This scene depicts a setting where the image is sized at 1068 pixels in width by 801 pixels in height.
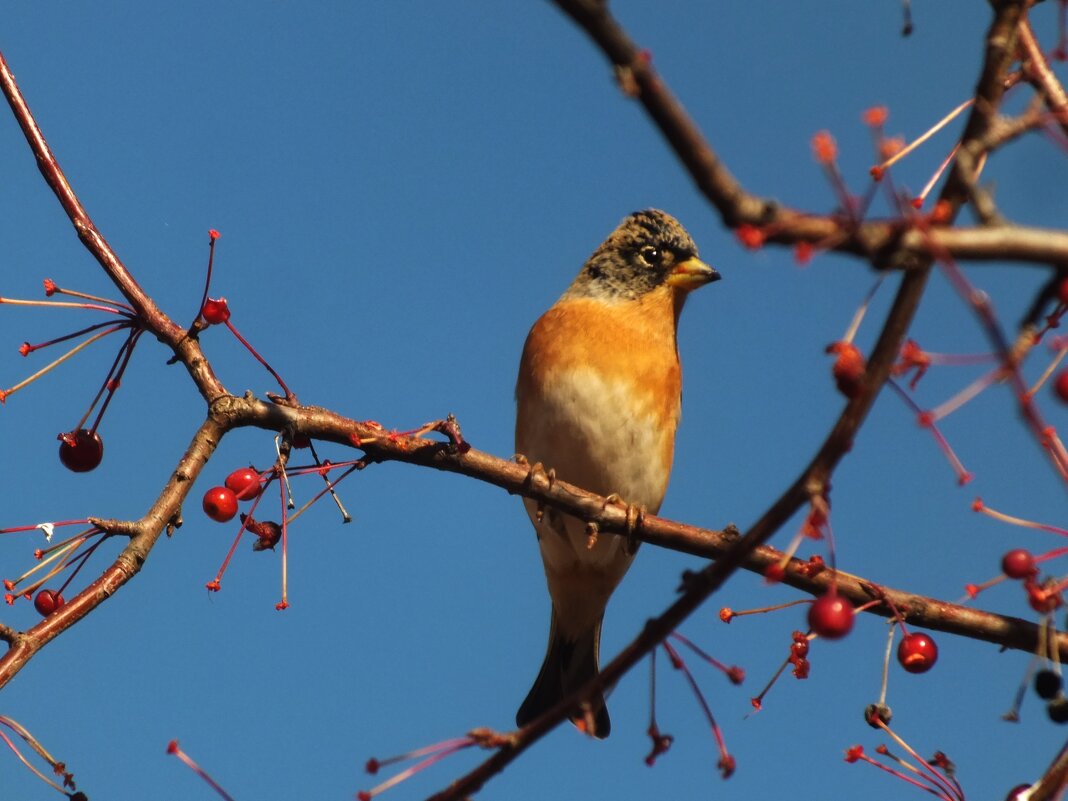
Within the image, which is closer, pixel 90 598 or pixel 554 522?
pixel 90 598

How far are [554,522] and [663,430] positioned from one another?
2.32ft

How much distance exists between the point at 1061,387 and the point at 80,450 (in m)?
2.86

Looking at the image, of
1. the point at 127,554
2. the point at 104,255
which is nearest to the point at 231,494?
the point at 127,554

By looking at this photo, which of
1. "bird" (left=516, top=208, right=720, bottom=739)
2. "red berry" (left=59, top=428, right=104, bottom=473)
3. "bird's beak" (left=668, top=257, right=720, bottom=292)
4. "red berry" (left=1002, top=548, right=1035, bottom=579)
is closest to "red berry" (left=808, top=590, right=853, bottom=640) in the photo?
"red berry" (left=1002, top=548, right=1035, bottom=579)

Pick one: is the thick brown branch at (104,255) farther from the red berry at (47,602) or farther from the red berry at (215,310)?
the red berry at (47,602)

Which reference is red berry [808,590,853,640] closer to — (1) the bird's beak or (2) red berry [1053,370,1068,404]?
(2) red berry [1053,370,1068,404]

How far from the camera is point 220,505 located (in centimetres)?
339

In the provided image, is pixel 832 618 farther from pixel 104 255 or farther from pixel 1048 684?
pixel 104 255

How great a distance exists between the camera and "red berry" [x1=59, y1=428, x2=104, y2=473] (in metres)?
3.66

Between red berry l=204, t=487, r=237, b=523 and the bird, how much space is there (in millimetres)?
2168

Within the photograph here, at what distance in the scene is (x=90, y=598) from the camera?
2.96 m

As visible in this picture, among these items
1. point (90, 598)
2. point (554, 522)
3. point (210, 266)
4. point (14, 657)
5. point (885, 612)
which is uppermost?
point (554, 522)

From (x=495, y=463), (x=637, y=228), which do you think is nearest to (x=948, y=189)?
(x=495, y=463)

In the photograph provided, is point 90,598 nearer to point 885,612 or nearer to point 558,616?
point 885,612
